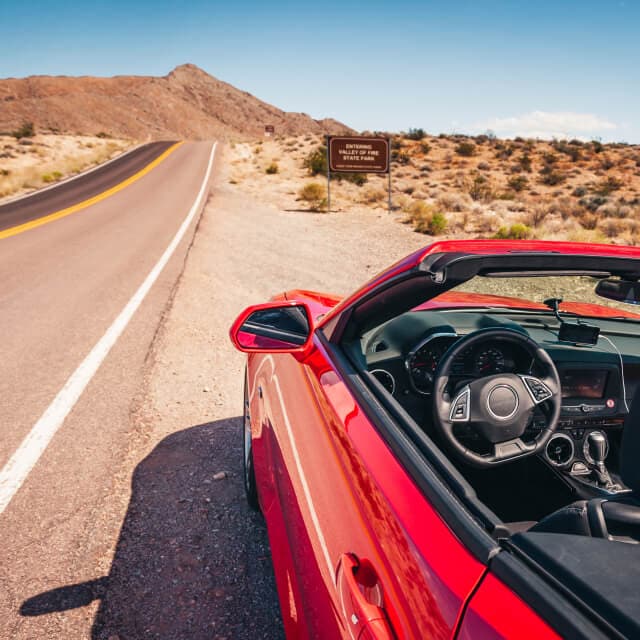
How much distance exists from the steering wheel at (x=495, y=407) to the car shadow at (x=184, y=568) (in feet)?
4.23

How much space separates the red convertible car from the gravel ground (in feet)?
1.66

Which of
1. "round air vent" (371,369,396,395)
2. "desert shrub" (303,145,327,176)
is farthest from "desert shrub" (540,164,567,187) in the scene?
"round air vent" (371,369,396,395)

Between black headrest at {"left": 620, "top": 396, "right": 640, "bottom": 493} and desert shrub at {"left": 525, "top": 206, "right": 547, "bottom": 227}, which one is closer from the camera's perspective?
black headrest at {"left": 620, "top": 396, "right": 640, "bottom": 493}

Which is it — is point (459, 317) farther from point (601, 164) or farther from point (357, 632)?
point (601, 164)

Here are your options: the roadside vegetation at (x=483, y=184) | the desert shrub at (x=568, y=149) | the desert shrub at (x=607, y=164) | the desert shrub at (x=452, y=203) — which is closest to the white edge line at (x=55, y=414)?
the roadside vegetation at (x=483, y=184)

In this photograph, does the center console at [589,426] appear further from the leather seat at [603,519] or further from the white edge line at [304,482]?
the leather seat at [603,519]

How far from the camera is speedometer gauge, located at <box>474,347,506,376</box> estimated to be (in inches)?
92.0

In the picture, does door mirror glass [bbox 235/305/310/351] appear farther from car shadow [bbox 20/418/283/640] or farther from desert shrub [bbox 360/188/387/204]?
desert shrub [bbox 360/188/387/204]

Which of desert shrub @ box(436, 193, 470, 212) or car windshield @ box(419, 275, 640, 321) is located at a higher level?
car windshield @ box(419, 275, 640, 321)

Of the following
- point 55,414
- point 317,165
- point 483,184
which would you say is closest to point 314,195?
point 317,165

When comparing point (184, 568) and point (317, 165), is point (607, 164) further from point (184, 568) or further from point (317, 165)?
point (184, 568)

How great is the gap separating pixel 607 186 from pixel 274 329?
96.4 ft

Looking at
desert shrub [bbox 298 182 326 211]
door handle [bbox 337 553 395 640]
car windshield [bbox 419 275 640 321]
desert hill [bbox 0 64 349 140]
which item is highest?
desert hill [bbox 0 64 349 140]

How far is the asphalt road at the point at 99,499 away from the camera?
2.54 m
